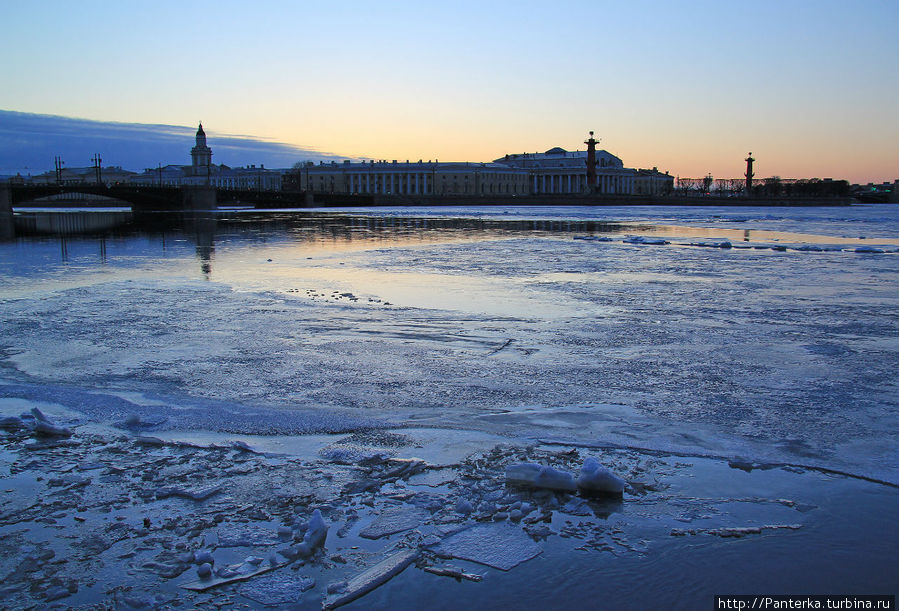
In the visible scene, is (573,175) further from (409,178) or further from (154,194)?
(154,194)

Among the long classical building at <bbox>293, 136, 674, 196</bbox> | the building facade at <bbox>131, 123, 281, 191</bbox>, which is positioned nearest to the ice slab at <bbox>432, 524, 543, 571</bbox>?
the long classical building at <bbox>293, 136, 674, 196</bbox>

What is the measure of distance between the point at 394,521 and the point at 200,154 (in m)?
151

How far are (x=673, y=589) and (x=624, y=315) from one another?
5.79 meters

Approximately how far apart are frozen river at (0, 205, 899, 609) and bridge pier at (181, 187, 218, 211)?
175 feet

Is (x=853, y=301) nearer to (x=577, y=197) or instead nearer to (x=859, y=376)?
(x=859, y=376)

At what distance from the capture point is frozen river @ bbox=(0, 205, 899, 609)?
271 cm

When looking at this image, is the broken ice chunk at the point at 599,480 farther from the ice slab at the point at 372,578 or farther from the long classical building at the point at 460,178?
the long classical building at the point at 460,178

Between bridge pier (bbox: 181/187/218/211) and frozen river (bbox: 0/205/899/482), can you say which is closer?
frozen river (bbox: 0/205/899/482)

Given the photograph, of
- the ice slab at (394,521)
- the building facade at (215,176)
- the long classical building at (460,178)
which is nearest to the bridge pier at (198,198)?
the long classical building at (460,178)

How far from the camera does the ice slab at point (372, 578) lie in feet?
8.24

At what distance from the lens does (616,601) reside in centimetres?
248

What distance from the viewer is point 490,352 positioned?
6191 millimetres

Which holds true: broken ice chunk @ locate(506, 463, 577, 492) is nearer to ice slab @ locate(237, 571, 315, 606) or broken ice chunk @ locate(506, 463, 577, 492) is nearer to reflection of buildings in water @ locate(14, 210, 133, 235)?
ice slab @ locate(237, 571, 315, 606)

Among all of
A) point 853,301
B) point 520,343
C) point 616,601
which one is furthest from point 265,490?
point 853,301
